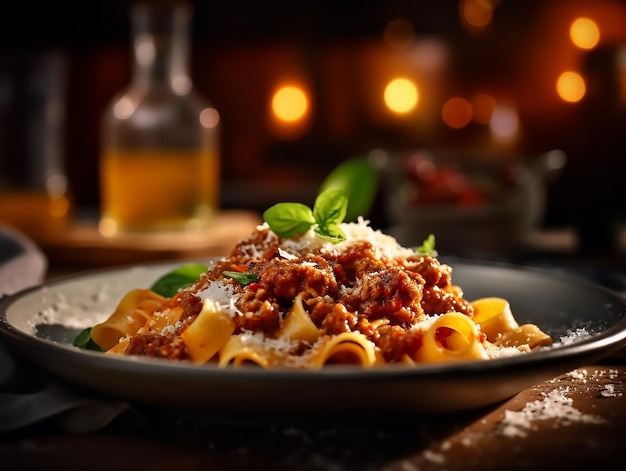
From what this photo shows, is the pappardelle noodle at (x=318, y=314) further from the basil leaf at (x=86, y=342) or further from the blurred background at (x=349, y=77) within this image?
the blurred background at (x=349, y=77)

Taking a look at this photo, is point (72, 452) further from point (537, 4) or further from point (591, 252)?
point (537, 4)

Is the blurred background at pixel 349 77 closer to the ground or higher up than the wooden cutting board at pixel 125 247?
higher up

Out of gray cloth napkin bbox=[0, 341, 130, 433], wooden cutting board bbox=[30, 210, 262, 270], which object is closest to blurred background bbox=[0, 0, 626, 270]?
wooden cutting board bbox=[30, 210, 262, 270]

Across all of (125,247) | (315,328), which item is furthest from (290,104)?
(315,328)

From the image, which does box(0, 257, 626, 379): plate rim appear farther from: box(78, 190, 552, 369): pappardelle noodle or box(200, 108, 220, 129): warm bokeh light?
box(200, 108, 220, 129): warm bokeh light

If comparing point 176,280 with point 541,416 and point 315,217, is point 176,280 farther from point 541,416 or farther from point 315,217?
point 541,416

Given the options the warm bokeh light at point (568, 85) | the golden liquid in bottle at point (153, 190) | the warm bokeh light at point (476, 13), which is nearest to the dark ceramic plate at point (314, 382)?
the golden liquid in bottle at point (153, 190)
